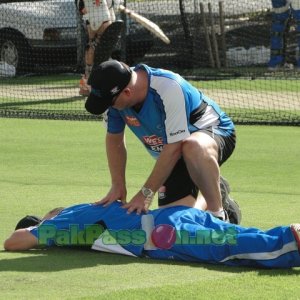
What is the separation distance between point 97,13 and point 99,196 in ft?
24.5

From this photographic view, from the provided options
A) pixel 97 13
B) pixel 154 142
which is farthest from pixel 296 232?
pixel 97 13

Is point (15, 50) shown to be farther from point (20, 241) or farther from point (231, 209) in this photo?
point (20, 241)

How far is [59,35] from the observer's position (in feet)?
65.8

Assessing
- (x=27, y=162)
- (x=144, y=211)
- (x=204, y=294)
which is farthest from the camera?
(x=27, y=162)

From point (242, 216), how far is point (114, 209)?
1410 millimetres

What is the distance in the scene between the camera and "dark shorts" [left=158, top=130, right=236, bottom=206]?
284 inches

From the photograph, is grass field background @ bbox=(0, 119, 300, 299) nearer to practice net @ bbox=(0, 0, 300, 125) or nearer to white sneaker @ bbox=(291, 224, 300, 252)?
white sneaker @ bbox=(291, 224, 300, 252)

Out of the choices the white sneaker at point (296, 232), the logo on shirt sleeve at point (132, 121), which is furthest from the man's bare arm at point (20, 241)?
the white sneaker at point (296, 232)

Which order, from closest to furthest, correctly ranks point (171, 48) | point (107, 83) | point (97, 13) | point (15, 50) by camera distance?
point (107, 83) < point (97, 13) < point (15, 50) < point (171, 48)

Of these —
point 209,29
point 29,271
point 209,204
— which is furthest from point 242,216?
point 209,29

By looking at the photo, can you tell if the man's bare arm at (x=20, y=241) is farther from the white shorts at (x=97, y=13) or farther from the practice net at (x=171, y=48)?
the practice net at (x=171, y=48)

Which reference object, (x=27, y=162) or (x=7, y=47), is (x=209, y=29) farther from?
(x=27, y=162)

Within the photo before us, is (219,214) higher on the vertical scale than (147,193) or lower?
lower

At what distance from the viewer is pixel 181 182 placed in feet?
23.8
